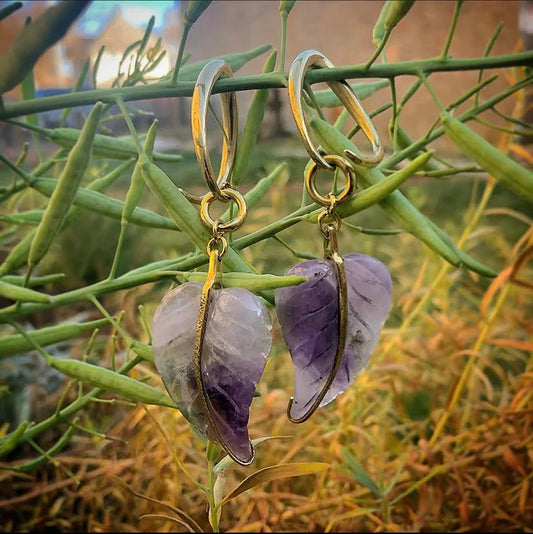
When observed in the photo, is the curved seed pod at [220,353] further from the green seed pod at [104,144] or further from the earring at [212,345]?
the green seed pod at [104,144]

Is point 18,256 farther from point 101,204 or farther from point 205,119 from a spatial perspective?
point 205,119

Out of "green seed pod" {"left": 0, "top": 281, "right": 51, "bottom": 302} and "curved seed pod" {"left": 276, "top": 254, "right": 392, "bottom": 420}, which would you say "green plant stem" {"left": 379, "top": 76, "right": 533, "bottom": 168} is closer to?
"curved seed pod" {"left": 276, "top": 254, "right": 392, "bottom": 420}

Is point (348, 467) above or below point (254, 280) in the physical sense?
below

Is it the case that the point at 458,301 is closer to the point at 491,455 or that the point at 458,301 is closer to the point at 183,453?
the point at 491,455

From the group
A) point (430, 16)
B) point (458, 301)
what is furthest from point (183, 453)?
point (458, 301)

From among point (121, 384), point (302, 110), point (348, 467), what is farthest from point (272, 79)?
point (348, 467)
